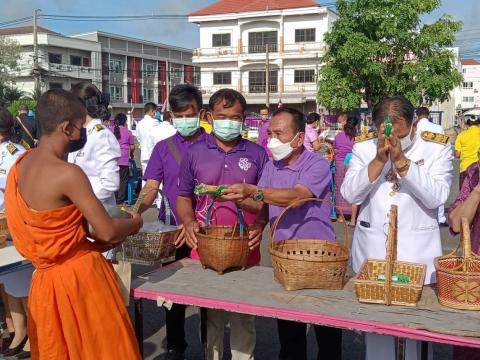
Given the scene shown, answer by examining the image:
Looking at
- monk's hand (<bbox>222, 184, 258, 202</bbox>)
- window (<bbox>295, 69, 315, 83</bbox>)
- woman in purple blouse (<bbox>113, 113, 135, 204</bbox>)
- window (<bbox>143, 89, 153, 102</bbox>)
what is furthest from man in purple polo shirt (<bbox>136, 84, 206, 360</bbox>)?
window (<bbox>143, 89, 153, 102</bbox>)

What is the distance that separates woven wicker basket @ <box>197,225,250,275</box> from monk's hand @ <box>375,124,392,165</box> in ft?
2.89

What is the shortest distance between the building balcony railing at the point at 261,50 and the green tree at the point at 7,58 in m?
14.9

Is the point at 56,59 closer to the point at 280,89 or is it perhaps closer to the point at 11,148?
the point at 280,89

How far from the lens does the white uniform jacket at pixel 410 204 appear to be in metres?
2.87

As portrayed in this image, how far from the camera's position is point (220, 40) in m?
44.9

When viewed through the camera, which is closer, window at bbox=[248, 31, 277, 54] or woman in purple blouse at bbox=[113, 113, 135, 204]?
woman in purple blouse at bbox=[113, 113, 135, 204]

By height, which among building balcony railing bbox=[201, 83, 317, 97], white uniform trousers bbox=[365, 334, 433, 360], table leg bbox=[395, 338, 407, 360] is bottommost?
white uniform trousers bbox=[365, 334, 433, 360]

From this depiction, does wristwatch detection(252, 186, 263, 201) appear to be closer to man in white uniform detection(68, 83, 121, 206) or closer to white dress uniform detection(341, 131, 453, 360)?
white dress uniform detection(341, 131, 453, 360)

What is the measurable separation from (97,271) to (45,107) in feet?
2.70

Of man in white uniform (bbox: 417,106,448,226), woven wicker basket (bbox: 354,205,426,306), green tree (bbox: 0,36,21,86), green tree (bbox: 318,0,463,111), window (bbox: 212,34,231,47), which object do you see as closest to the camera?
woven wicker basket (bbox: 354,205,426,306)

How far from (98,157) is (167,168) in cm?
49

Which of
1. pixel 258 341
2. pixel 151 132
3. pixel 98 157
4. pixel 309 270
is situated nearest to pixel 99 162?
pixel 98 157

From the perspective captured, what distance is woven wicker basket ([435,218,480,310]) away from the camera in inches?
90.3

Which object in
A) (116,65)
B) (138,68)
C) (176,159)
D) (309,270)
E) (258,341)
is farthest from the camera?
(138,68)
